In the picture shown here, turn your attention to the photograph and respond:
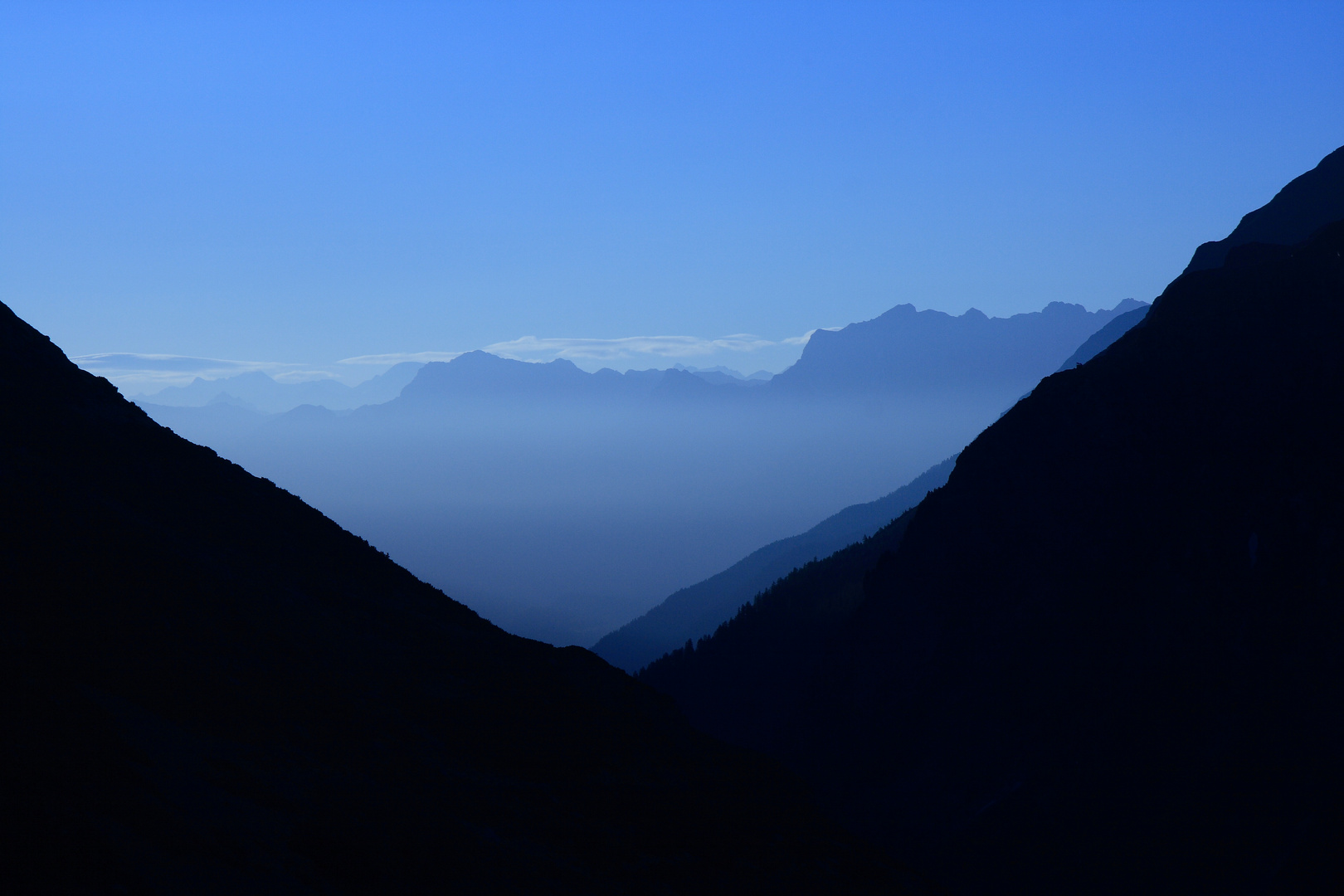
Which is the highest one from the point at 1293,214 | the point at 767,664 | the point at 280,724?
the point at 1293,214

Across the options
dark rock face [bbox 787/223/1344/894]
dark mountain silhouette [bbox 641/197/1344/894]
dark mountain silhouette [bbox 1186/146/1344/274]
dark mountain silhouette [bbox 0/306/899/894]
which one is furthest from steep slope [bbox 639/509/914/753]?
dark mountain silhouette [bbox 0/306/899/894]

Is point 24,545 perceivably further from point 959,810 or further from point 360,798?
point 959,810

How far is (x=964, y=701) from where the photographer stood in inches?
4395

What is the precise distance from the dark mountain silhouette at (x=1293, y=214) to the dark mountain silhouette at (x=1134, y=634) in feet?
142

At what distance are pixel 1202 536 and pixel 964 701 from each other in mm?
32773

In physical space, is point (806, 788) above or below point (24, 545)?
below

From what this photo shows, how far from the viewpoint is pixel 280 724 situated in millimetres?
38781

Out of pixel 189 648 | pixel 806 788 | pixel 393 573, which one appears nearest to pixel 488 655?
pixel 393 573

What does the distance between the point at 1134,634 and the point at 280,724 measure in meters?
94.3

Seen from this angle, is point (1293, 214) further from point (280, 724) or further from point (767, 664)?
point (280, 724)

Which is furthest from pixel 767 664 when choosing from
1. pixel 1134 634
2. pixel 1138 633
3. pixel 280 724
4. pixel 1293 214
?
pixel 280 724

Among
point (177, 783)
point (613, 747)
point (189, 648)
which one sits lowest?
point (613, 747)

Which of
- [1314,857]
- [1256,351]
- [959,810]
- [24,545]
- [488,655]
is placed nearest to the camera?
[24,545]

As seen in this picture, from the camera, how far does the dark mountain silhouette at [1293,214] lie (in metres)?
161
